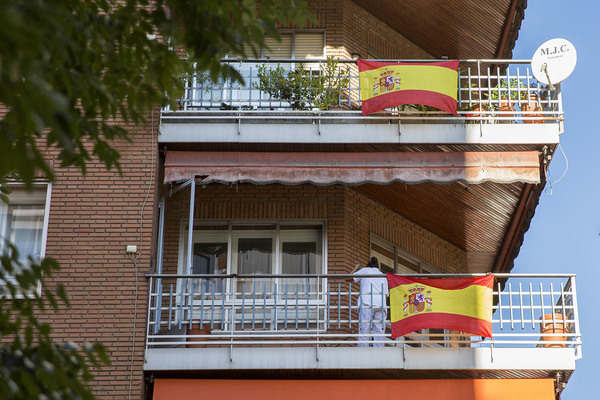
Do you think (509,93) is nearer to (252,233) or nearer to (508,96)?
(508,96)

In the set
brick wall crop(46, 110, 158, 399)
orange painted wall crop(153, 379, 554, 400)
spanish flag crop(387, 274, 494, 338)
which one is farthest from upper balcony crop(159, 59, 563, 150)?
orange painted wall crop(153, 379, 554, 400)

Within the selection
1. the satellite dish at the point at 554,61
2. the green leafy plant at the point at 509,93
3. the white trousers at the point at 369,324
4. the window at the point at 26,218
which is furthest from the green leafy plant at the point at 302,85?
the window at the point at 26,218

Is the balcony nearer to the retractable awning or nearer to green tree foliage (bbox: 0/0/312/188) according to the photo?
the retractable awning

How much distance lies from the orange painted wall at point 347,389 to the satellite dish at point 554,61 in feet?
15.4

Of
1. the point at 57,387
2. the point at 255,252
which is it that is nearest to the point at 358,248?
the point at 255,252

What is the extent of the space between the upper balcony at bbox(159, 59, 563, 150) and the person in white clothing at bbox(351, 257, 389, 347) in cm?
209

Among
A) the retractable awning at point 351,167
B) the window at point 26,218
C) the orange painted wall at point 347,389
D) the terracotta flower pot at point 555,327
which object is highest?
the retractable awning at point 351,167

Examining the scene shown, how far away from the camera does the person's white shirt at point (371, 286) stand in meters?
13.9

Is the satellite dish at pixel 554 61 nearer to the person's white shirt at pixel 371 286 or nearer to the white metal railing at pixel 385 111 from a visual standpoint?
the white metal railing at pixel 385 111

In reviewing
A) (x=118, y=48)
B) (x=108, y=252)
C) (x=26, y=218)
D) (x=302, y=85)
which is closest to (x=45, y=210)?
(x=26, y=218)

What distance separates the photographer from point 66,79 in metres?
6.80

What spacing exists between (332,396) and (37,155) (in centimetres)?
819

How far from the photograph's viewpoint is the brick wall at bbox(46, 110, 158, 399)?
1336cm

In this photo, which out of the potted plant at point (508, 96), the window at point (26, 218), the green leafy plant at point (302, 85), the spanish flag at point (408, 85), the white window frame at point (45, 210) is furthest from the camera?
the green leafy plant at point (302, 85)
